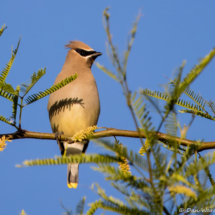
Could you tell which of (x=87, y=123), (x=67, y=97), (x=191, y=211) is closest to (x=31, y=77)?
(x=191, y=211)

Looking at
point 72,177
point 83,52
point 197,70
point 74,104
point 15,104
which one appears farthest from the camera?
point 83,52

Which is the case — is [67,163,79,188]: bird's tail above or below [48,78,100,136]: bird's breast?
below

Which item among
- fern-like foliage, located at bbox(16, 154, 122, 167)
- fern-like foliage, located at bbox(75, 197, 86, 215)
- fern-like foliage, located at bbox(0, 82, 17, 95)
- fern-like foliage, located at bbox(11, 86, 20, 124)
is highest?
fern-like foliage, located at bbox(0, 82, 17, 95)

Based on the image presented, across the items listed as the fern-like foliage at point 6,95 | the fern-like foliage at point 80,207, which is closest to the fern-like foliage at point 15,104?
the fern-like foliage at point 6,95

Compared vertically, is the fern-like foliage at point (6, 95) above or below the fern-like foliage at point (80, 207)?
above

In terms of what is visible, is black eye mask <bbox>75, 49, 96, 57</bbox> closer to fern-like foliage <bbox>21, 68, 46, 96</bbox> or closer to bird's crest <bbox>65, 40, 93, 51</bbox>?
bird's crest <bbox>65, 40, 93, 51</bbox>

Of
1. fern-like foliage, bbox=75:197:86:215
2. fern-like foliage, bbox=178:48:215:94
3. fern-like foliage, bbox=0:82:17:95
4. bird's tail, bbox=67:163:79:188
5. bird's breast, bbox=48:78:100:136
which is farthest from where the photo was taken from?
bird's tail, bbox=67:163:79:188

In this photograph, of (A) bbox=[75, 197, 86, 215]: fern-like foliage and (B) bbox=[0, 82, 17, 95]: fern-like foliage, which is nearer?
(A) bbox=[75, 197, 86, 215]: fern-like foliage

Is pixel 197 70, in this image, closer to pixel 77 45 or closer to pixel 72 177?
pixel 72 177

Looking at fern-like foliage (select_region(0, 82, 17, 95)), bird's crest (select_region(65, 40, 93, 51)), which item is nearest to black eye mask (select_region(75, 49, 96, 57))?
bird's crest (select_region(65, 40, 93, 51))

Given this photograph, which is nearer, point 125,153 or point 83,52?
point 125,153

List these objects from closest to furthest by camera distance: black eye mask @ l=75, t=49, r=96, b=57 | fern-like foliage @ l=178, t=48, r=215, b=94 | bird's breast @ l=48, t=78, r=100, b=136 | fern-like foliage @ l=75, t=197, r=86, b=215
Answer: fern-like foliage @ l=178, t=48, r=215, b=94
fern-like foliage @ l=75, t=197, r=86, b=215
bird's breast @ l=48, t=78, r=100, b=136
black eye mask @ l=75, t=49, r=96, b=57

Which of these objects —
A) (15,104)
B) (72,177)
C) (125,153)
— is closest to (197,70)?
(125,153)

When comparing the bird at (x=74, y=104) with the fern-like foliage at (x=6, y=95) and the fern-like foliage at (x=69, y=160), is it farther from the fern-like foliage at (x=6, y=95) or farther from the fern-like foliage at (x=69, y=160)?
the fern-like foliage at (x=69, y=160)
